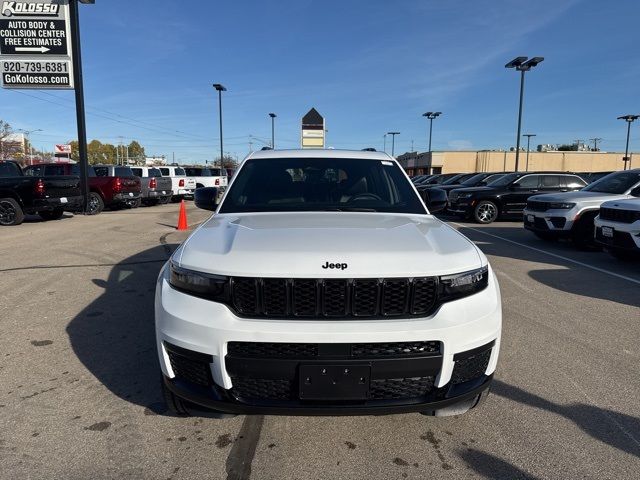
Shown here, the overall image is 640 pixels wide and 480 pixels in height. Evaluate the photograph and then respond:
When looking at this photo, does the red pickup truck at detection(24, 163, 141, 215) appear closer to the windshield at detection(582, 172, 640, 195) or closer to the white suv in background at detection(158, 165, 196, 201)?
the white suv in background at detection(158, 165, 196, 201)

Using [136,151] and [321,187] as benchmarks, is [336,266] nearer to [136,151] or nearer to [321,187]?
[321,187]

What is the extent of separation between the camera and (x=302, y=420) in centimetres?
293

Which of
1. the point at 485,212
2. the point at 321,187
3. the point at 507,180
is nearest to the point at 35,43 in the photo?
the point at 485,212

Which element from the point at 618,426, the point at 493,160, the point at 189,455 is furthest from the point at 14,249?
the point at 493,160

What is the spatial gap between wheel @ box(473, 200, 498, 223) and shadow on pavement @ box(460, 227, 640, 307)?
339 centimetres

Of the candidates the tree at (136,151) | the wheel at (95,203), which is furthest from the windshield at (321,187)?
the tree at (136,151)

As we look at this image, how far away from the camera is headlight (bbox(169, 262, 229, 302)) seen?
242 centimetres

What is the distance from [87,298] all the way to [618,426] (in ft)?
17.9

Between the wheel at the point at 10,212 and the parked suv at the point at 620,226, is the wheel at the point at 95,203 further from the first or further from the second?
the parked suv at the point at 620,226

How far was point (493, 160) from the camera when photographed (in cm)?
6800

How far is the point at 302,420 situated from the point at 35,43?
18.9m

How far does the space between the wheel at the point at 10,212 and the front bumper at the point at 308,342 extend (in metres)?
13.6

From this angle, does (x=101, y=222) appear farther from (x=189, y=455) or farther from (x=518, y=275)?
(x=189, y=455)

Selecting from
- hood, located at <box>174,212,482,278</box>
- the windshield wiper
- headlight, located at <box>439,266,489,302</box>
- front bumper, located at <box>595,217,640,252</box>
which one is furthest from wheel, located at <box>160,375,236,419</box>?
front bumper, located at <box>595,217,640,252</box>
